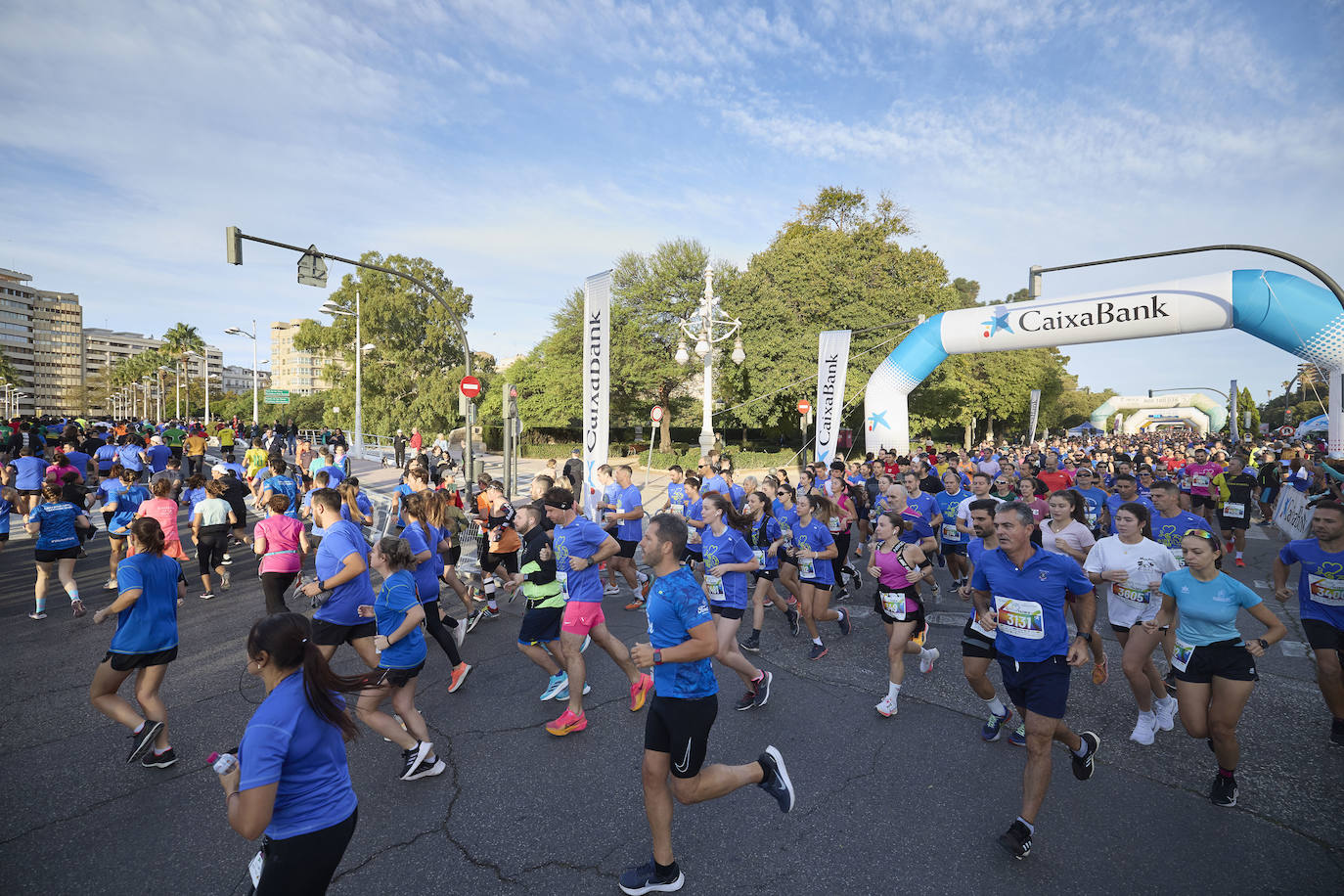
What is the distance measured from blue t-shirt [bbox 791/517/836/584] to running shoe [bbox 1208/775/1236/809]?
10.6ft

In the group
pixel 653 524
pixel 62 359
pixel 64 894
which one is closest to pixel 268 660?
pixel 653 524

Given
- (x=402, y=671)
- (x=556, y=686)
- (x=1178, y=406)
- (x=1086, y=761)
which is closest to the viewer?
(x=1086, y=761)

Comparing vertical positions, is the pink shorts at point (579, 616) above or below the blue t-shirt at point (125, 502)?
below

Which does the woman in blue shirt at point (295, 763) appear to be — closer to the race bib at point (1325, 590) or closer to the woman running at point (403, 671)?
the woman running at point (403, 671)

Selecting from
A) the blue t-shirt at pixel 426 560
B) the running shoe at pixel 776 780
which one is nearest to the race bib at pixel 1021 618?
the running shoe at pixel 776 780

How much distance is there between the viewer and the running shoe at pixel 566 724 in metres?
4.86

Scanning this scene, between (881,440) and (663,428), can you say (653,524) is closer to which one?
(881,440)

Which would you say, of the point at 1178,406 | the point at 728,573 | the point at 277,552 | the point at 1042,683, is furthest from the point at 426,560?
the point at 1178,406

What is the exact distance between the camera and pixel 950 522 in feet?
28.7

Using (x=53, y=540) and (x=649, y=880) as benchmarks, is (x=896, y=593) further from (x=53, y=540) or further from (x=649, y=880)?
(x=53, y=540)

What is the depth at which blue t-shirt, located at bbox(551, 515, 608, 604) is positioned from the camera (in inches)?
202

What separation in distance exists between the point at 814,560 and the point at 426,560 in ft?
12.3

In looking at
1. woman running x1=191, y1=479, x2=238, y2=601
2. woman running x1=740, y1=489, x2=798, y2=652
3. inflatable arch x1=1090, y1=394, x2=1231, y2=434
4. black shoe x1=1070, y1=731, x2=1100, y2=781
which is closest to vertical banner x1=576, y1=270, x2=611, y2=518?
woman running x1=740, y1=489, x2=798, y2=652

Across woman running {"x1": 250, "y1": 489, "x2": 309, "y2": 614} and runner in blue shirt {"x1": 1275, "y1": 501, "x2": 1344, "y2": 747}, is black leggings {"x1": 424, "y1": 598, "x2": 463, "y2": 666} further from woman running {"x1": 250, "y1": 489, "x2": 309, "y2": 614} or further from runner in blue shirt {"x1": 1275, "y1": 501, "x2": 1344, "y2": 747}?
runner in blue shirt {"x1": 1275, "y1": 501, "x2": 1344, "y2": 747}
